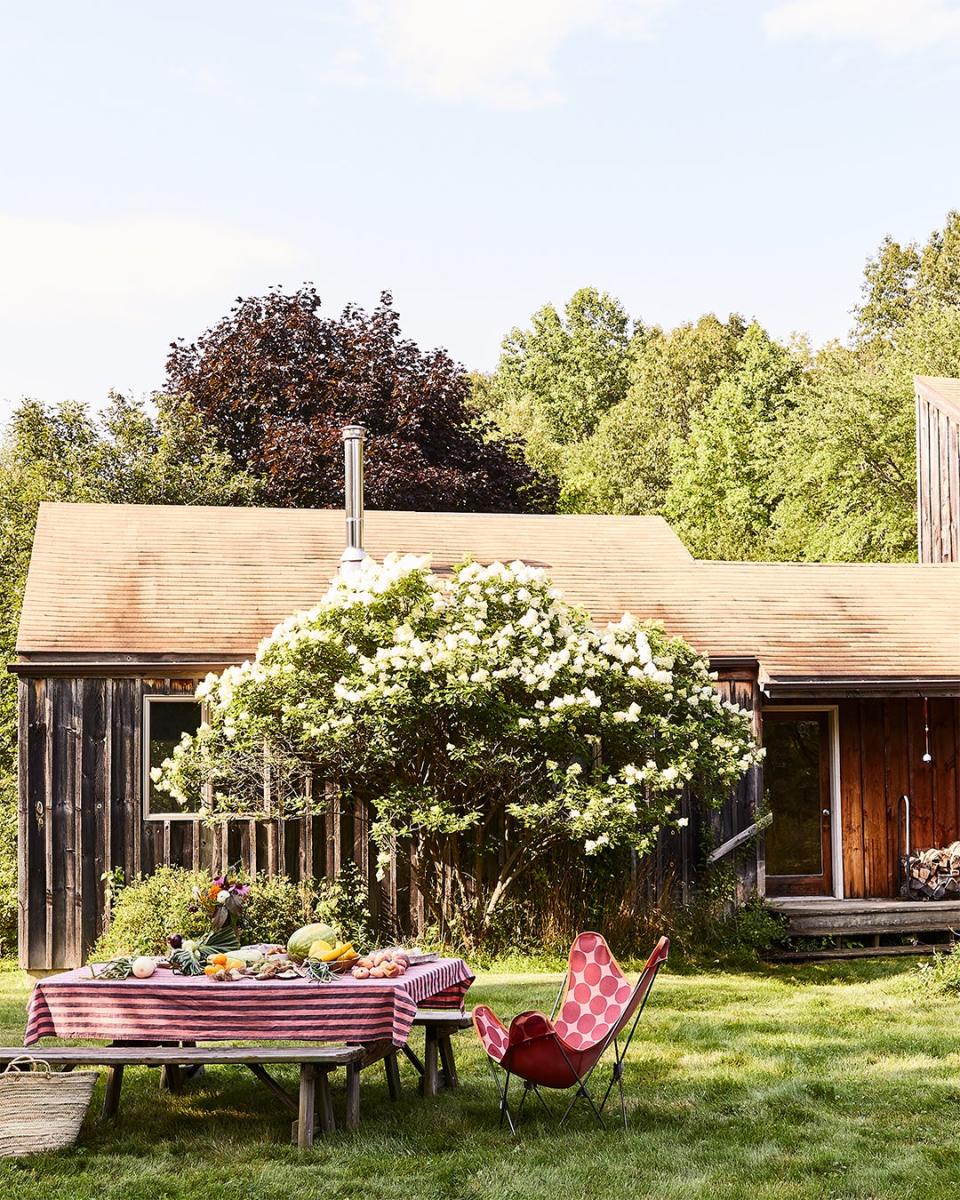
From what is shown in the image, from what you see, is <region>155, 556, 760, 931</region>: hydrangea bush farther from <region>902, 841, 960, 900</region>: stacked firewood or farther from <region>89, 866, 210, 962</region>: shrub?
<region>902, 841, 960, 900</region>: stacked firewood

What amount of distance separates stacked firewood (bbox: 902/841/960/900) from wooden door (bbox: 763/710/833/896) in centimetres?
102

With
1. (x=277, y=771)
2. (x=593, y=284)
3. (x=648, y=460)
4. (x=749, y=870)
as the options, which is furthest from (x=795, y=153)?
(x=593, y=284)

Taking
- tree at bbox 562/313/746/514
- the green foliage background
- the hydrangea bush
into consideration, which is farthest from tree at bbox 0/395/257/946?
tree at bbox 562/313/746/514

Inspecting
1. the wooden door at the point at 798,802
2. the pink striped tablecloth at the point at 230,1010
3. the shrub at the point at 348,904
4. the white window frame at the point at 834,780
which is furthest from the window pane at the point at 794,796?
the pink striped tablecloth at the point at 230,1010

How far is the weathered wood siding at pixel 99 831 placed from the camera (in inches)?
547

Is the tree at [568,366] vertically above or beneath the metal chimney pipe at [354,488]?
above

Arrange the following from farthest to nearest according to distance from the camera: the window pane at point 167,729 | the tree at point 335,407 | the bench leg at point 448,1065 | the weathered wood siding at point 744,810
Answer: the tree at point 335,407 < the weathered wood siding at point 744,810 < the window pane at point 167,729 < the bench leg at point 448,1065

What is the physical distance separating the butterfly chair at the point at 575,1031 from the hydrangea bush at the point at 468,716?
439cm

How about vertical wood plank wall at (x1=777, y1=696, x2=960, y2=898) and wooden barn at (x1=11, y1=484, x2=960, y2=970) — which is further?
vertical wood plank wall at (x1=777, y1=696, x2=960, y2=898)

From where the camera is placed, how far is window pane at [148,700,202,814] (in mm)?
14336

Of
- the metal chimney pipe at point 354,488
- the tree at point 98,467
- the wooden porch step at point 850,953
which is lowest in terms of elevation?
the wooden porch step at point 850,953

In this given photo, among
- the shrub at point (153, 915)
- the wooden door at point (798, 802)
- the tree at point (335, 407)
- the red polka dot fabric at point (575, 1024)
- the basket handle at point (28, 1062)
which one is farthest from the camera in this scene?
the tree at point (335, 407)

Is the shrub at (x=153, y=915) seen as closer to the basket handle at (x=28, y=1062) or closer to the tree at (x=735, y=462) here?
the basket handle at (x=28, y=1062)

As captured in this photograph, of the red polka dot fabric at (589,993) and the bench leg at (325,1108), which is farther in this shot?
the red polka dot fabric at (589,993)
